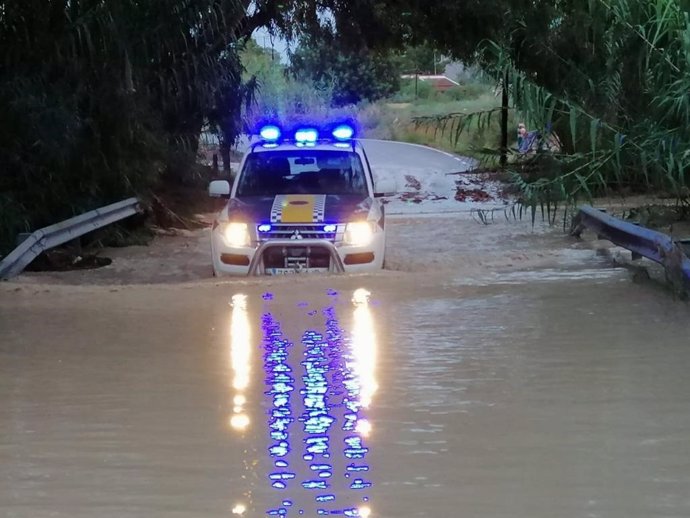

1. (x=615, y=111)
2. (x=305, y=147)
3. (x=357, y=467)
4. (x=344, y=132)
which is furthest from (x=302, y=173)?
(x=357, y=467)

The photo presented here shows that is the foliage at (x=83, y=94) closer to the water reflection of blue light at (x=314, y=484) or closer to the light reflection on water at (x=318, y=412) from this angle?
the light reflection on water at (x=318, y=412)

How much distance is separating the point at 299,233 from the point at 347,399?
4.11 metres

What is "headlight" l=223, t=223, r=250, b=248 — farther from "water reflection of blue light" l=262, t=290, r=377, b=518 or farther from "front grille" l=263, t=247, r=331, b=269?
"water reflection of blue light" l=262, t=290, r=377, b=518

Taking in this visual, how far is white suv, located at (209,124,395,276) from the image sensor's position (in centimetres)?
920

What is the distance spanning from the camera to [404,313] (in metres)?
7.41

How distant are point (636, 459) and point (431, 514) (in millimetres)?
1047

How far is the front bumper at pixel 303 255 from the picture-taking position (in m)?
9.16

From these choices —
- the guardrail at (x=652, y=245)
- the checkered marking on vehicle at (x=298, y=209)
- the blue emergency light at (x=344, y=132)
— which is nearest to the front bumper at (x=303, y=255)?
the checkered marking on vehicle at (x=298, y=209)

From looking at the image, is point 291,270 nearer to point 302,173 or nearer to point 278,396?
point 302,173

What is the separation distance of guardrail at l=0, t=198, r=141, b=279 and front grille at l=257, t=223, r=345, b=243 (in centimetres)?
255

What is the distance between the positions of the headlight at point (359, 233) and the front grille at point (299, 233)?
0.08 meters

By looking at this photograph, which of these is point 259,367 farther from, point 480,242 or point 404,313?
point 480,242

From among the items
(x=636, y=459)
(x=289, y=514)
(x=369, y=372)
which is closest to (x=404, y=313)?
(x=369, y=372)

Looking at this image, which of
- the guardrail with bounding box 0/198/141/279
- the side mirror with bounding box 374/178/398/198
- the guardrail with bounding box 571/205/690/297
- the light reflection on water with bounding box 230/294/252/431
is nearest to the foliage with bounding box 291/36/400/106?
the guardrail with bounding box 0/198/141/279
